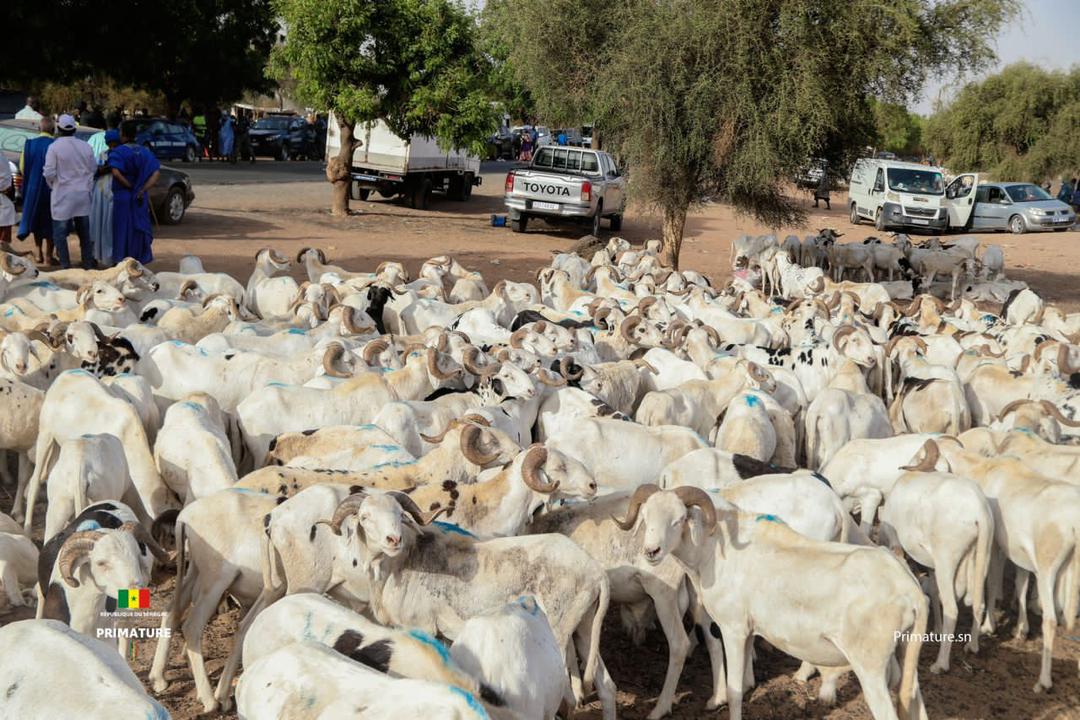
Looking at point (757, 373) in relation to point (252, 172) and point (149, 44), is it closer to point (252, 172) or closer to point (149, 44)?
point (252, 172)

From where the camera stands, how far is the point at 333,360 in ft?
29.1

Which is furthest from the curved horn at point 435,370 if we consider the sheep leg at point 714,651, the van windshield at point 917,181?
the van windshield at point 917,181

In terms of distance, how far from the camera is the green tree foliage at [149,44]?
30.9 metres

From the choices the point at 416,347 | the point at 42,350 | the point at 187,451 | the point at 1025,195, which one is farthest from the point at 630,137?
the point at 1025,195

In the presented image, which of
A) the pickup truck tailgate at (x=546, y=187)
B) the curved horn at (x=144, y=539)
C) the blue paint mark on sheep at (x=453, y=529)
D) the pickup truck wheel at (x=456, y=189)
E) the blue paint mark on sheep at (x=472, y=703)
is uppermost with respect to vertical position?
the pickup truck tailgate at (x=546, y=187)

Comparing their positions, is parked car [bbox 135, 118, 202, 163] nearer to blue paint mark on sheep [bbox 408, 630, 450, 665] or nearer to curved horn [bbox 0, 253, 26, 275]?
curved horn [bbox 0, 253, 26, 275]

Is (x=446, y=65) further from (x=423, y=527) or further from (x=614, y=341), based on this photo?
(x=423, y=527)

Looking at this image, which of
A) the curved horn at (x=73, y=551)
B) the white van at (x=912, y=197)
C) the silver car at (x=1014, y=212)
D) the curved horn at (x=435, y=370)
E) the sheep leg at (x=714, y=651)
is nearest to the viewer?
the curved horn at (x=73, y=551)

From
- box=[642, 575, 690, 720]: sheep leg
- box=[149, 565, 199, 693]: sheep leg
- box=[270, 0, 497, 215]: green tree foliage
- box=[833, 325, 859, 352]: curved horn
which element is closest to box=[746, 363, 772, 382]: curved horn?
box=[833, 325, 859, 352]: curved horn

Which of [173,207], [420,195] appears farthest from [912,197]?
[173,207]

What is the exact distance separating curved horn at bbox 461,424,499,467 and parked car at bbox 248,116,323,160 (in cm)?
4087

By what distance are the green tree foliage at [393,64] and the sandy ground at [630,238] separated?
8.51 ft

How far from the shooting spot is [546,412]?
349 inches

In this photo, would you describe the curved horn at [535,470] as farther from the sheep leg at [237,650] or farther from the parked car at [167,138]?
the parked car at [167,138]
